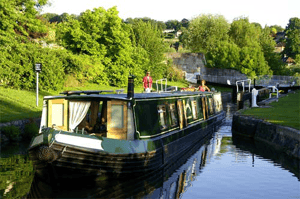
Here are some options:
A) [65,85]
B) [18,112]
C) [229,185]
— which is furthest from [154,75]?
[229,185]

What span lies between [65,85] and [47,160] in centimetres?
1935

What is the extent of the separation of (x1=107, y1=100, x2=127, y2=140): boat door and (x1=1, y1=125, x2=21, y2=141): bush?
5.45 metres

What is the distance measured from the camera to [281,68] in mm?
58469

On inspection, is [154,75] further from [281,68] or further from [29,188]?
[29,188]

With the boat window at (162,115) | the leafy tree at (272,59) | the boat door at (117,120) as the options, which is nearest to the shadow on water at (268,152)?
the boat window at (162,115)

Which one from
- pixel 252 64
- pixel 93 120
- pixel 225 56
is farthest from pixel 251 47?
pixel 93 120

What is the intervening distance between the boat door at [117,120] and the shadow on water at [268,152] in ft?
16.3

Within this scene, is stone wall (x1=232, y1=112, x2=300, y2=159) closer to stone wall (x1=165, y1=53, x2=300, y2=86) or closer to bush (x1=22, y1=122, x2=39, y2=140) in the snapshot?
bush (x1=22, y1=122, x2=39, y2=140)

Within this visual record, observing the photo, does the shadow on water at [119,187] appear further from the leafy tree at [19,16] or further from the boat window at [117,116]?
the leafy tree at [19,16]

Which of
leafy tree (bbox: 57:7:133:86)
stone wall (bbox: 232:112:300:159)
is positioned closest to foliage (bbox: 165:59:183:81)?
leafy tree (bbox: 57:7:133:86)

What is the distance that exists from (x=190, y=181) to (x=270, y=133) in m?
5.81

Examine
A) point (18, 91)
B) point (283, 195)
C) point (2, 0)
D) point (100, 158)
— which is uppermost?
point (2, 0)

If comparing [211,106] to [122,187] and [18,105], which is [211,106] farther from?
[122,187]

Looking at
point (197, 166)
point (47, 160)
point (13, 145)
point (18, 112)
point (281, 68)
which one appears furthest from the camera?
point (281, 68)
